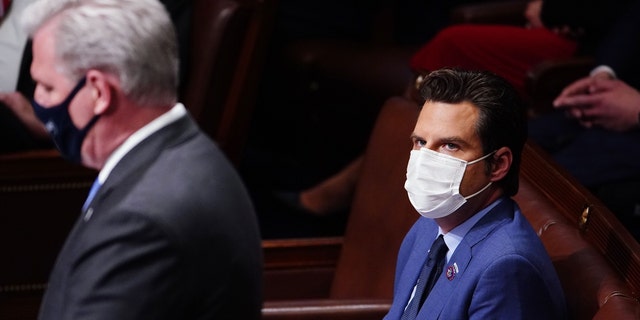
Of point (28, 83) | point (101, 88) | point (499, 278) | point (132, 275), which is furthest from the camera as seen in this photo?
point (28, 83)

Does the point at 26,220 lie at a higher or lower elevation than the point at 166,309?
lower

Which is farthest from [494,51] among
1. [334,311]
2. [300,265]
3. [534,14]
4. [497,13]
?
[334,311]

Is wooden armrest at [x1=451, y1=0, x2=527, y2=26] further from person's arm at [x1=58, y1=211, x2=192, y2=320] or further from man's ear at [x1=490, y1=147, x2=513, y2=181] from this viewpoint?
person's arm at [x1=58, y1=211, x2=192, y2=320]

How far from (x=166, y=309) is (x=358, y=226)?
3.80 ft

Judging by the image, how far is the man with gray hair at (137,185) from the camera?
A: 1574 millimetres

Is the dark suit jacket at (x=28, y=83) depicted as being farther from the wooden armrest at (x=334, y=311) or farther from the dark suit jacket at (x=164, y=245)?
the dark suit jacket at (x=164, y=245)

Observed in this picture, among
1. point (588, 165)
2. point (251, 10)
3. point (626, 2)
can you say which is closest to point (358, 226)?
point (588, 165)

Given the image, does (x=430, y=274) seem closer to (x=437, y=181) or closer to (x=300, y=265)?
(x=437, y=181)

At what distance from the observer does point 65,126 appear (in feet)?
5.78

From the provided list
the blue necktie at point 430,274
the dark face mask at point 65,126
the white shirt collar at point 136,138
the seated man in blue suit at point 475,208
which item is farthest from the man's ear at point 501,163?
the dark face mask at point 65,126

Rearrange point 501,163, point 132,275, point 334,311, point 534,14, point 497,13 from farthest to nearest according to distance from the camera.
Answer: point 497,13 → point 534,14 → point 334,311 → point 501,163 → point 132,275

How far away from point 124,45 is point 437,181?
1.86ft

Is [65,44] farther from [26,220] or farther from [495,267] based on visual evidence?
[26,220]

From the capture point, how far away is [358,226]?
106 inches
